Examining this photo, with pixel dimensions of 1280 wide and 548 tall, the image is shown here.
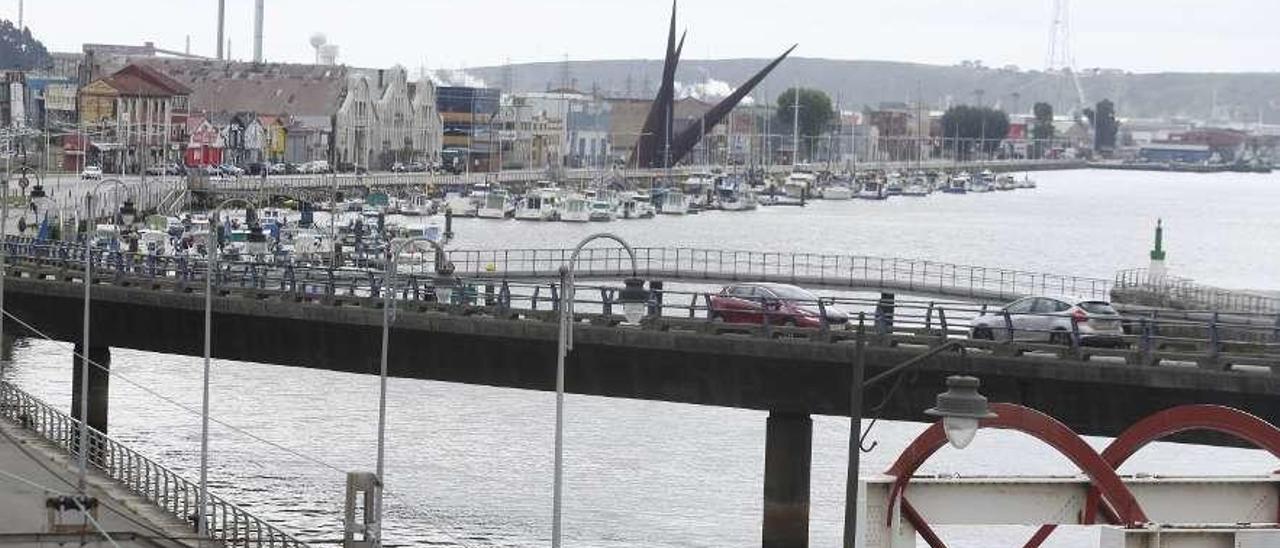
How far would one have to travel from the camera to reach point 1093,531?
54.7m

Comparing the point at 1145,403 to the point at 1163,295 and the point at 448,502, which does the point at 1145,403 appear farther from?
the point at 1163,295

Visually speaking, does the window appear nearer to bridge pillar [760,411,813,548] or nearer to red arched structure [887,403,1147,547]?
bridge pillar [760,411,813,548]

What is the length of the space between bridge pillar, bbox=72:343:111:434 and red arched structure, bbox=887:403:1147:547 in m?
40.7

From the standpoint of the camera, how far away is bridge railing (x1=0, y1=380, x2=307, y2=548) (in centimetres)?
4347

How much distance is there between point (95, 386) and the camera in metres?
62.2

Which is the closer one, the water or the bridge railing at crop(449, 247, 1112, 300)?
the water

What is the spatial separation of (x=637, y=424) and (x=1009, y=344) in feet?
94.1

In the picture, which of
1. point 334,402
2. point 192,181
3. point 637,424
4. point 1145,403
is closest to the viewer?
point 1145,403

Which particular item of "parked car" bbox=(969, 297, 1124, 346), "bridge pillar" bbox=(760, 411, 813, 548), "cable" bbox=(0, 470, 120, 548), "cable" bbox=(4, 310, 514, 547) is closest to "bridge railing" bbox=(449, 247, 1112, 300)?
"cable" bbox=(4, 310, 514, 547)

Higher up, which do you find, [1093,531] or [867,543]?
[867,543]

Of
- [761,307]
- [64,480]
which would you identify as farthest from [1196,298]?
[64,480]

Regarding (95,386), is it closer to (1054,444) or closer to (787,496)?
(787,496)

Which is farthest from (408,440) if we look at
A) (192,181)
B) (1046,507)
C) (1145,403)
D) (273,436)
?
(192,181)

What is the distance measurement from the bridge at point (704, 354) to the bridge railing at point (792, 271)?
1801 centimetres
